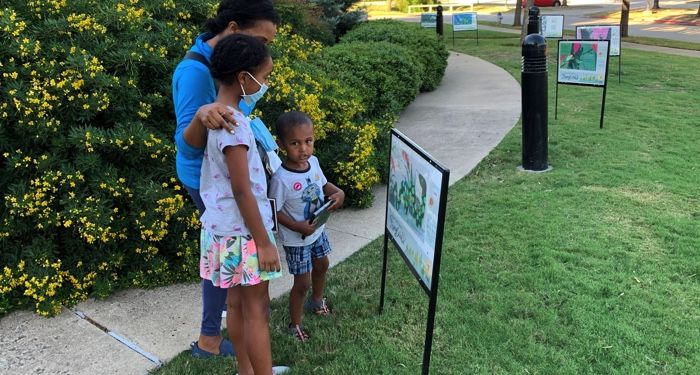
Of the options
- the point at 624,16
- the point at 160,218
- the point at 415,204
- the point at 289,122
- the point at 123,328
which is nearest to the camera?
the point at 415,204

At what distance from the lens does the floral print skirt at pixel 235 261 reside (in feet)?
7.30

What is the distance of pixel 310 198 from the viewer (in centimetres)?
281

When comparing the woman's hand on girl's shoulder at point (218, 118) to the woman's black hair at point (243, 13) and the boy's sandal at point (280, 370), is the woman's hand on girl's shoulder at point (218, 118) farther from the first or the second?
the boy's sandal at point (280, 370)

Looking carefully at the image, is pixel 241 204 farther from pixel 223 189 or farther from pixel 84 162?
pixel 84 162

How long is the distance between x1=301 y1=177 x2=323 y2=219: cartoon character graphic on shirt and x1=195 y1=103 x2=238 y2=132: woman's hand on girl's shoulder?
2.65ft

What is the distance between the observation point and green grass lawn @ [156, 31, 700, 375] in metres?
2.78

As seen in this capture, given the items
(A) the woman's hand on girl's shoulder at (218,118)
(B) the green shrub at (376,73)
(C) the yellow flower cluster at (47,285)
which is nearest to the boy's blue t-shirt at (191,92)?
(A) the woman's hand on girl's shoulder at (218,118)

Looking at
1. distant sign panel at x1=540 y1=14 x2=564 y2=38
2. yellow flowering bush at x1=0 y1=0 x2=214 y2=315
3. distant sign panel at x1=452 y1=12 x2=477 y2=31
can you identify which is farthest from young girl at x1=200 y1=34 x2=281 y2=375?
distant sign panel at x1=452 y1=12 x2=477 y2=31

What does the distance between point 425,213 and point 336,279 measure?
1.40 metres

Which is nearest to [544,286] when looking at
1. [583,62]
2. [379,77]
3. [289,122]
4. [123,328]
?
[289,122]

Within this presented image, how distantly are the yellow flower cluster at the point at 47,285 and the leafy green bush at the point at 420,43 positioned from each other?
7214mm

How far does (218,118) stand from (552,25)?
14.8 metres

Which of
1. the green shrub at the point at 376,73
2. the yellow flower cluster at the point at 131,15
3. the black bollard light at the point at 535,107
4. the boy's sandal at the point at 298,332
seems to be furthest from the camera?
the green shrub at the point at 376,73

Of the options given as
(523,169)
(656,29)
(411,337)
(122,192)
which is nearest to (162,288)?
(122,192)
